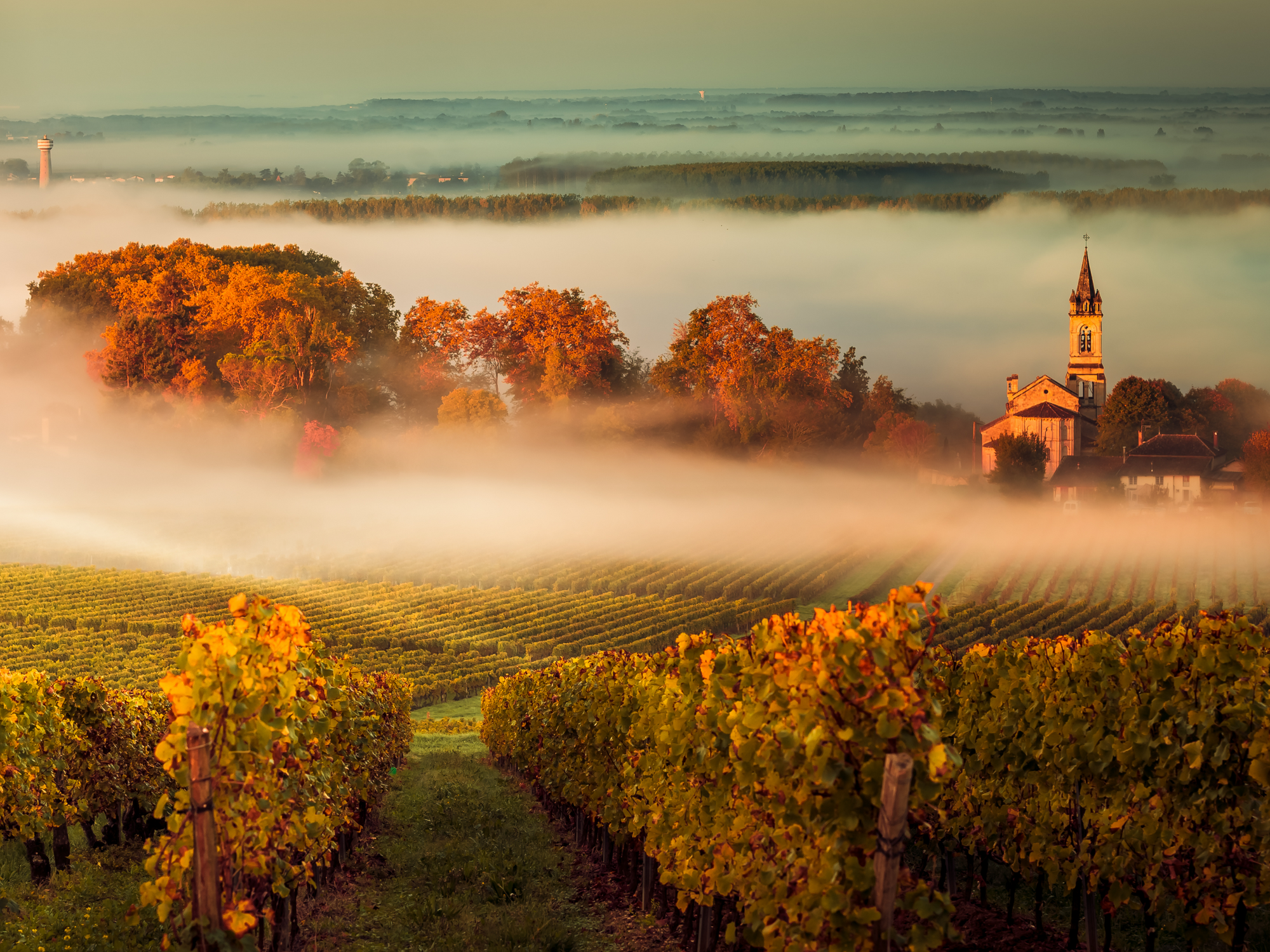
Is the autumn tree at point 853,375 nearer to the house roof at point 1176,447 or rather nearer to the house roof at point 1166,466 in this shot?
→ the house roof at point 1166,466

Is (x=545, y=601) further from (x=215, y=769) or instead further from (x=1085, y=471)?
(x=215, y=769)

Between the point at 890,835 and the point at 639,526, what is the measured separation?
6063 centimetres

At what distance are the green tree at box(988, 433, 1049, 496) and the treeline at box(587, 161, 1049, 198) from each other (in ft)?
135

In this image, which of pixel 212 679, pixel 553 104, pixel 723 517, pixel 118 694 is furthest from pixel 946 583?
pixel 553 104

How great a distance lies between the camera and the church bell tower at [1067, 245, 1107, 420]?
87.4 meters

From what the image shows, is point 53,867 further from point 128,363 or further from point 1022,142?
point 1022,142

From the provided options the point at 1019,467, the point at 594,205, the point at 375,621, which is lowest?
the point at 375,621

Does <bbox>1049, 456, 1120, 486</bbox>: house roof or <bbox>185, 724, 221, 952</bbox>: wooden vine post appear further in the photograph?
<bbox>1049, 456, 1120, 486</bbox>: house roof

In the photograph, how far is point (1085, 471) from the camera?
7069cm

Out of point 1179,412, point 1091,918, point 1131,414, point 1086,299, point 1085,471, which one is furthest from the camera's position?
point 1086,299

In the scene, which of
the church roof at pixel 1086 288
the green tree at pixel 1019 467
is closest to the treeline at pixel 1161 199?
the church roof at pixel 1086 288

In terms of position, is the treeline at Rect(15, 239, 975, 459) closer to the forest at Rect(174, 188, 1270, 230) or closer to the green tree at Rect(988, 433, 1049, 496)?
the green tree at Rect(988, 433, 1049, 496)


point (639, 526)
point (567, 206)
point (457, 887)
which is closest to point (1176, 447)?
point (639, 526)

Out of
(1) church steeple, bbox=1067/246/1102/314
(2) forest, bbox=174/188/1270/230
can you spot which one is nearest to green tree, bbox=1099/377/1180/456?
(1) church steeple, bbox=1067/246/1102/314
